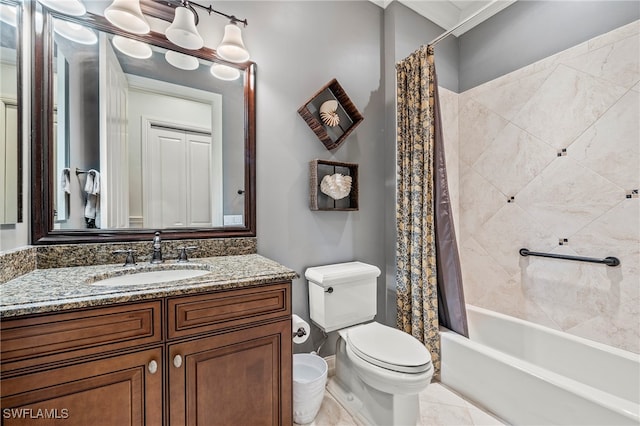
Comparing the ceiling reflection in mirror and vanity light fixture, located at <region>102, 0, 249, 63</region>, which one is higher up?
vanity light fixture, located at <region>102, 0, 249, 63</region>

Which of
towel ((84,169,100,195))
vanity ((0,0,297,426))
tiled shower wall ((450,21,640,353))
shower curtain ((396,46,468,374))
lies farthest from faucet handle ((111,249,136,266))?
tiled shower wall ((450,21,640,353))

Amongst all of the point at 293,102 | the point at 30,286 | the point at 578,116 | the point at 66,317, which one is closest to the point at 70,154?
the point at 30,286

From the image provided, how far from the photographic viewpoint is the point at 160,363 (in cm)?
91

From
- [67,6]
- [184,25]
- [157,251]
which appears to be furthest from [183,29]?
[157,251]

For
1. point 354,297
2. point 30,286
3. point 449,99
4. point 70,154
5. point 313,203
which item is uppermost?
point 449,99

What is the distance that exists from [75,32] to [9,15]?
22 centimetres

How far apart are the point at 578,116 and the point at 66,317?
8.74ft

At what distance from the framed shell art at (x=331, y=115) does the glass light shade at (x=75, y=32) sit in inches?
41.7

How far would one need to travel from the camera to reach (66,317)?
78 centimetres

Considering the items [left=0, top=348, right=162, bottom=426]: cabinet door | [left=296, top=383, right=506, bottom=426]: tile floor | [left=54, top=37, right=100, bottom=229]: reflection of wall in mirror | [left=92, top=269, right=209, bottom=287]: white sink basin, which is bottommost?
[left=296, top=383, right=506, bottom=426]: tile floor

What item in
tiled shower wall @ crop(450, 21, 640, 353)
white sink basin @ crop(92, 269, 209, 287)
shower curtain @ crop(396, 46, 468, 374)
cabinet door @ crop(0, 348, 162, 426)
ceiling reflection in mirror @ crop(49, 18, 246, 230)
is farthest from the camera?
shower curtain @ crop(396, 46, 468, 374)

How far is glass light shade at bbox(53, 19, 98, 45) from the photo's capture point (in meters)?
1.22

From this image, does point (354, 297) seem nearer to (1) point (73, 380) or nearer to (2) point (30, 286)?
(1) point (73, 380)

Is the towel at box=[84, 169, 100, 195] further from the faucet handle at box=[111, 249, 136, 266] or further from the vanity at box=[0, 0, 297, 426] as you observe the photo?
the faucet handle at box=[111, 249, 136, 266]
